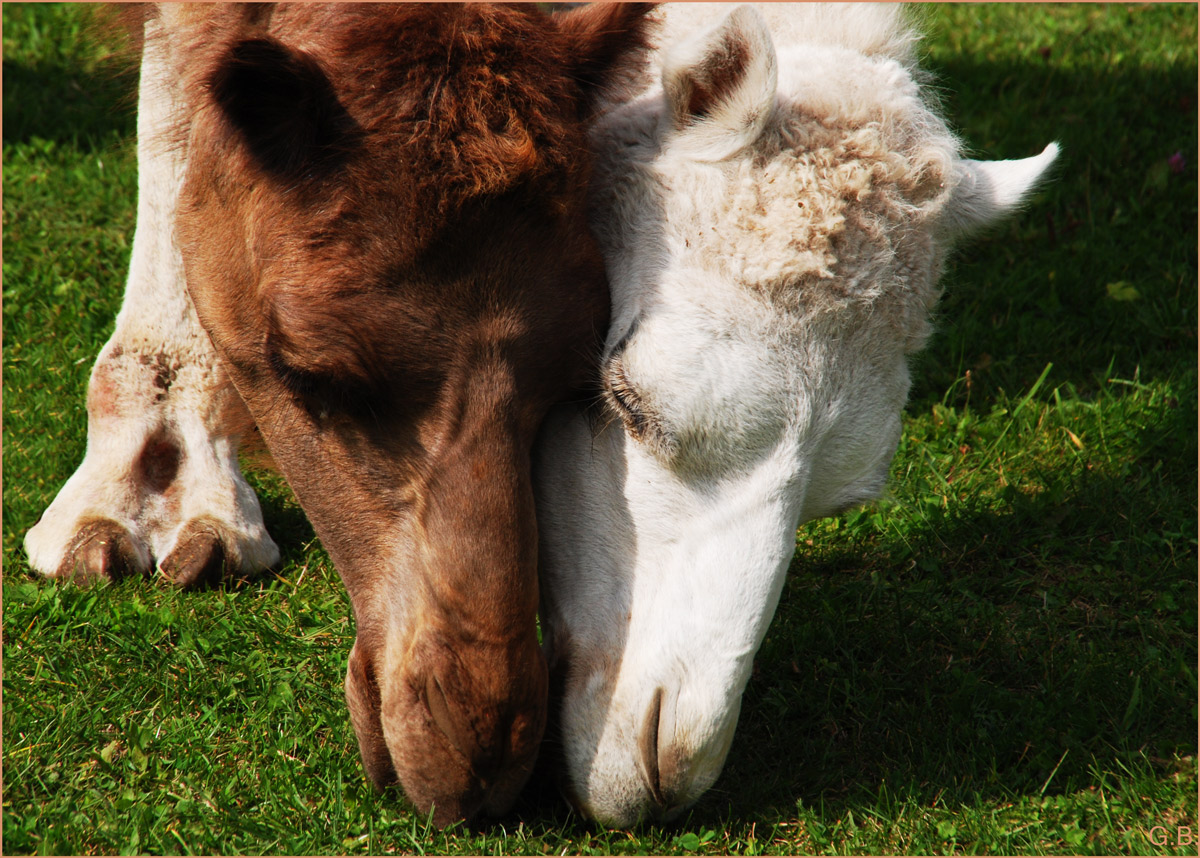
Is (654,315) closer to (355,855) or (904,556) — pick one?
(355,855)

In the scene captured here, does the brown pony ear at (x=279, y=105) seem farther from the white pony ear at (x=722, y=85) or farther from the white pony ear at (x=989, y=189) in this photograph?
the white pony ear at (x=989, y=189)

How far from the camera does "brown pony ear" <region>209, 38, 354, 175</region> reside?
2.50m

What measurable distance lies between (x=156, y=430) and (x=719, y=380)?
2.43m

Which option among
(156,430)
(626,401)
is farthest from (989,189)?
(156,430)

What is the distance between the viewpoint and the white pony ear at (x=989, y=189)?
3.09 m

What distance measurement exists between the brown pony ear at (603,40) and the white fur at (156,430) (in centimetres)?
182

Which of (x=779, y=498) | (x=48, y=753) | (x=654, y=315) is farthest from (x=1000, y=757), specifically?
(x=48, y=753)

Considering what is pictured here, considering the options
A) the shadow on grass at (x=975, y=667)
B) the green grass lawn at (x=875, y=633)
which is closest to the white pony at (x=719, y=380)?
the green grass lawn at (x=875, y=633)

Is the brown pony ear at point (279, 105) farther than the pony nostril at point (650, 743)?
No

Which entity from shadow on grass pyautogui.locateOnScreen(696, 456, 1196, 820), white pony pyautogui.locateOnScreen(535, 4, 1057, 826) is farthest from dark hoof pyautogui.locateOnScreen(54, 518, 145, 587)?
shadow on grass pyautogui.locateOnScreen(696, 456, 1196, 820)

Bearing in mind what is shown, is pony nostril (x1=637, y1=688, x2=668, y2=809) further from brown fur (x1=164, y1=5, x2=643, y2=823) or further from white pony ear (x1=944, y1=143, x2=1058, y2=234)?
white pony ear (x1=944, y1=143, x2=1058, y2=234)

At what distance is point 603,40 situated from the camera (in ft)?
9.59

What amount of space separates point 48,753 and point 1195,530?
4475 mm

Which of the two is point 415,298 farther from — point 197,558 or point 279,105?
point 197,558
